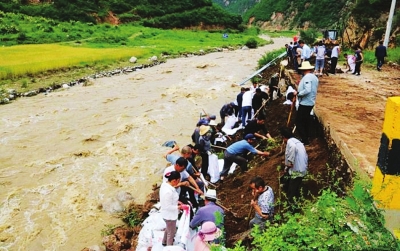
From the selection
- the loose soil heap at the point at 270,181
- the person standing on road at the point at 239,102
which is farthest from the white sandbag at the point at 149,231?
the person standing on road at the point at 239,102

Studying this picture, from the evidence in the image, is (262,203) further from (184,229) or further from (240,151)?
(240,151)

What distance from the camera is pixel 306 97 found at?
6.92 meters

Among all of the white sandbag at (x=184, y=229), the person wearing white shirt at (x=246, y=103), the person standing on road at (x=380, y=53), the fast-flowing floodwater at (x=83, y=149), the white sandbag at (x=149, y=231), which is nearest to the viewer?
the white sandbag at (x=184, y=229)

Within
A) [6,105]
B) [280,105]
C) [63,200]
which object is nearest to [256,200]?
[63,200]

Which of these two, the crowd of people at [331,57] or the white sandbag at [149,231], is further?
the crowd of people at [331,57]

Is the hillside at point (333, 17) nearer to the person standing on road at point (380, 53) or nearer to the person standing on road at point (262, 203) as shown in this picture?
the person standing on road at point (380, 53)

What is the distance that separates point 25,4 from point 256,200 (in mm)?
50071

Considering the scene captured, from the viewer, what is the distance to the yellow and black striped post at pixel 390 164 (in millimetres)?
3123

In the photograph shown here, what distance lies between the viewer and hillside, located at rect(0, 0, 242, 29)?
44.2m

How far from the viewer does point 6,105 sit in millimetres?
15641

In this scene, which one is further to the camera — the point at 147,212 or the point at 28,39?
the point at 28,39

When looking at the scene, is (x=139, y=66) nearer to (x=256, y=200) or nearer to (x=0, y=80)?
(x=0, y=80)

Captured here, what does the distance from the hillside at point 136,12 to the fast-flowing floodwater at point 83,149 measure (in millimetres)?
27960

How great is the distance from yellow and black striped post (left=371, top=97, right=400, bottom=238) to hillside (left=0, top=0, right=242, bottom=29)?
45.4m
